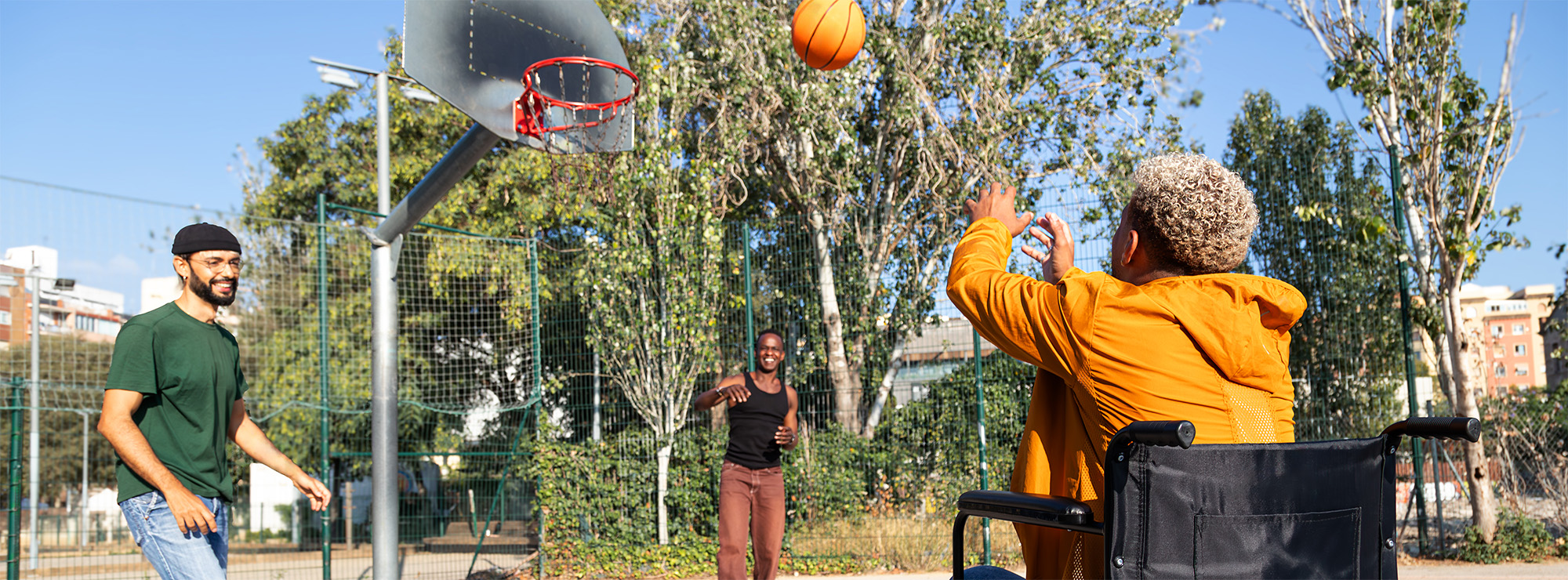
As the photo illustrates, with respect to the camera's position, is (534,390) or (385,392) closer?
(385,392)

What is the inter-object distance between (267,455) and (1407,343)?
319 inches

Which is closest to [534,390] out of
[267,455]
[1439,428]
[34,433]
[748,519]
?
[748,519]

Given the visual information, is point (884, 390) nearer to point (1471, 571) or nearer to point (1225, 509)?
point (1471, 571)

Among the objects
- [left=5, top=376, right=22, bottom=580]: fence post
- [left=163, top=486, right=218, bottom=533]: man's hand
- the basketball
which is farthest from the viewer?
the basketball

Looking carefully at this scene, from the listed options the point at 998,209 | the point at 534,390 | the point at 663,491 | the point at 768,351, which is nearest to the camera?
the point at 998,209

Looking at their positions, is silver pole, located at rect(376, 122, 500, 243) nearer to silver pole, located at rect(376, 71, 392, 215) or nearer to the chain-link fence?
the chain-link fence

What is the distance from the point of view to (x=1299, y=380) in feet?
26.5

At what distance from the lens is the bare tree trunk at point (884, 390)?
28.3 ft

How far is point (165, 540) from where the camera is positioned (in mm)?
2949

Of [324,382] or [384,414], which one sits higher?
[324,382]

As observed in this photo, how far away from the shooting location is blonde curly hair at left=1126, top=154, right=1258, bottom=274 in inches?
76.8

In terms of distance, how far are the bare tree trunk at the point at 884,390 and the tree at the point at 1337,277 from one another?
3.22 m

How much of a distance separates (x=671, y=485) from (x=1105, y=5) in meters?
7.48

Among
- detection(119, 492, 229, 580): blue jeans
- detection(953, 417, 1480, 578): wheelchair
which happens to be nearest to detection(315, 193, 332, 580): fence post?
detection(119, 492, 229, 580): blue jeans
